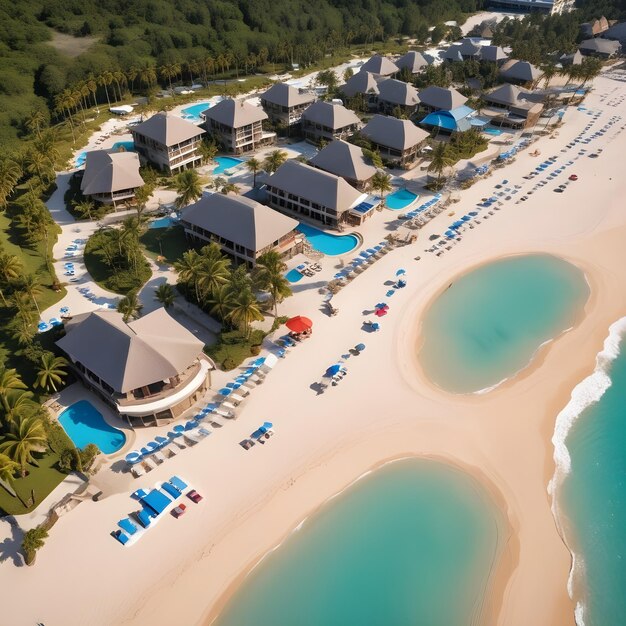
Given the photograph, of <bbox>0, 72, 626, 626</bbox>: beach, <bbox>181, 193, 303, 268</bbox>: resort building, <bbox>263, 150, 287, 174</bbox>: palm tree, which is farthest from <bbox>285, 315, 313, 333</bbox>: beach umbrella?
<bbox>263, 150, 287, 174</bbox>: palm tree

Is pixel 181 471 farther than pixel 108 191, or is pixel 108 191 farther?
pixel 108 191

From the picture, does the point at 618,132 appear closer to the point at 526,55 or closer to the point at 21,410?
the point at 526,55

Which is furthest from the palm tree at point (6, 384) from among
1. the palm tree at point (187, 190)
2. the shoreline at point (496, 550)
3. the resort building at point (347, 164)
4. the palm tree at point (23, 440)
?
the resort building at point (347, 164)

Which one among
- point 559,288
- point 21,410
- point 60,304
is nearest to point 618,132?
point 559,288

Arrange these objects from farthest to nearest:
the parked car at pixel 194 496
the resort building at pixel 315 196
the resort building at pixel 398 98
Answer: the resort building at pixel 398 98 < the resort building at pixel 315 196 < the parked car at pixel 194 496

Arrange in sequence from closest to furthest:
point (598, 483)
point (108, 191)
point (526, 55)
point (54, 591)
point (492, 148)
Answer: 1. point (54, 591)
2. point (598, 483)
3. point (108, 191)
4. point (492, 148)
5. point (526, 55)

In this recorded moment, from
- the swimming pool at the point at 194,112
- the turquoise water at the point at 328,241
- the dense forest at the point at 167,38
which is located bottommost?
the turquoise water at the point at 328,241

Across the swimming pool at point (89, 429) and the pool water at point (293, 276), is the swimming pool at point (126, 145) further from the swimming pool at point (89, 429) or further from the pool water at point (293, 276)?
the swimming pool at point (89, 429)
